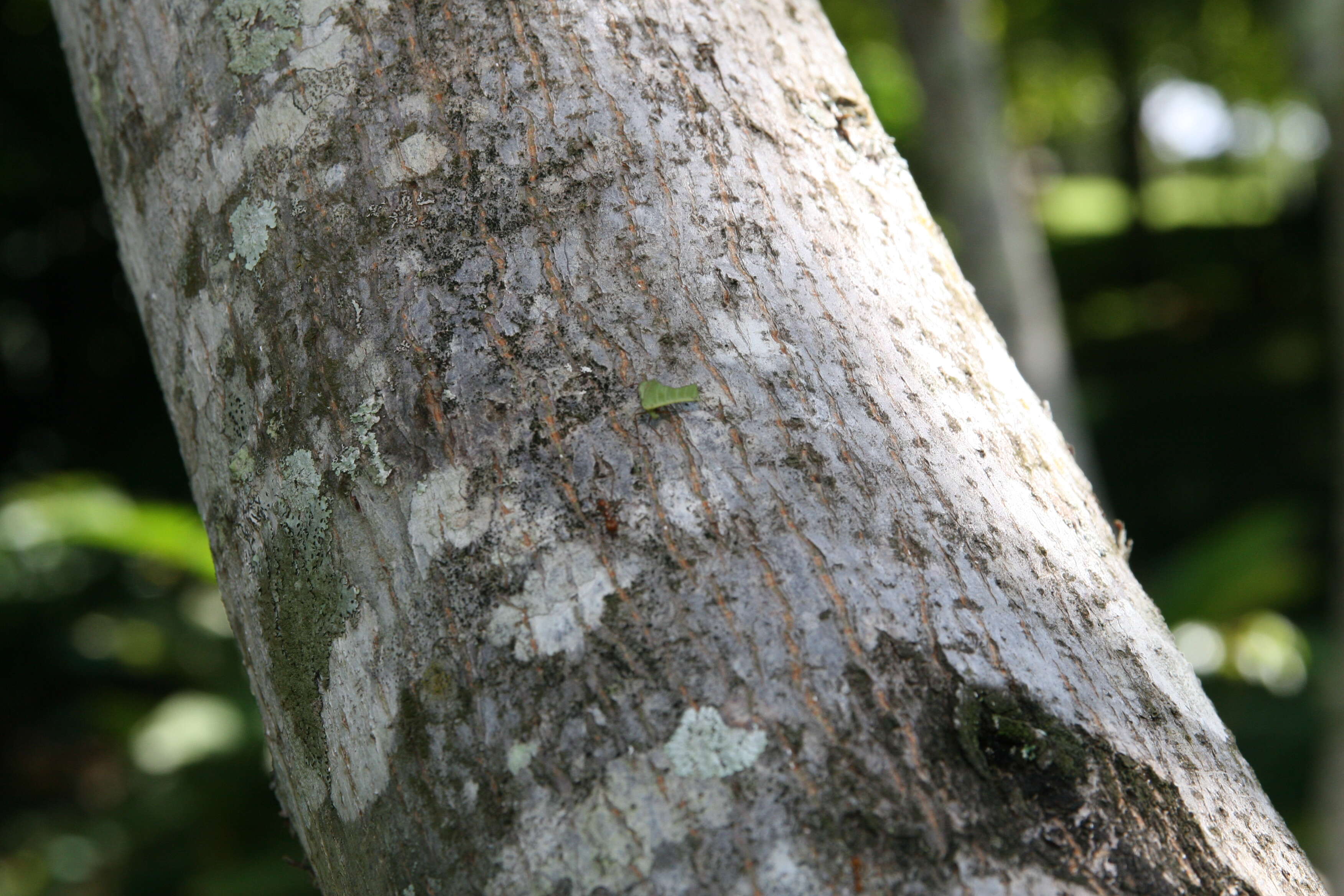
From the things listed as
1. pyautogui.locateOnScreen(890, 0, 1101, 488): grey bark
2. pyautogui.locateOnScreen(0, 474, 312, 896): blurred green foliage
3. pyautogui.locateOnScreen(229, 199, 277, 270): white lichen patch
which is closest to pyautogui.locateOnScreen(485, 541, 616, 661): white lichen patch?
pyautogui.locateOnScreen(229, 199, 277, 270): white lichen patch

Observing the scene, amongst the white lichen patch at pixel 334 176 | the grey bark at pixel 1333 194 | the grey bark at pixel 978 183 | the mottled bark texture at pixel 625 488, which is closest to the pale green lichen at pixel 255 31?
the mottled bark texture at pixel 625 488

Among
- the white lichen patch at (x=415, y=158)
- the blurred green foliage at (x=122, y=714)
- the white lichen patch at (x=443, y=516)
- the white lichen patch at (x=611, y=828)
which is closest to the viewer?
the white lichen patch at (x=611, y=828)

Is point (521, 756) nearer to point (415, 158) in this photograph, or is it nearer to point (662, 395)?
point (662, 395)

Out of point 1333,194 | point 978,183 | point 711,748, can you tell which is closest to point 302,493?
point 711,748

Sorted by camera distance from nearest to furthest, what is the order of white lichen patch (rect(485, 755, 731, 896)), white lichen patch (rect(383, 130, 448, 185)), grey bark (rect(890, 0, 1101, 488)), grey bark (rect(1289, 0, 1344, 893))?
white lichen patch (rect(485, 755, 731, 896)) < white lichen patch (rect(383, 130, 448, 185)) < grey bark (rect(1289, 0, 1344, 893)) < grey bark (rect(890, 0, 1101, 488))

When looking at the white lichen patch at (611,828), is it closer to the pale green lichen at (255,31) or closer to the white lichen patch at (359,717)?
the white lichen patch at (359,717)

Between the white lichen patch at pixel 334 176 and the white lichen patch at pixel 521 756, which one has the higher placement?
the white lichen patch at pixel 334 176

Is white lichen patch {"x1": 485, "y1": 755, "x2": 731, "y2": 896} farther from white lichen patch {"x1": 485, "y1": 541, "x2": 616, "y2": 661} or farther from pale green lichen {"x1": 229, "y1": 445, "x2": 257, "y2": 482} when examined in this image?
pale green lichen {"x1": 229, "y1": 445, "x2": 257, "y2": 482}
